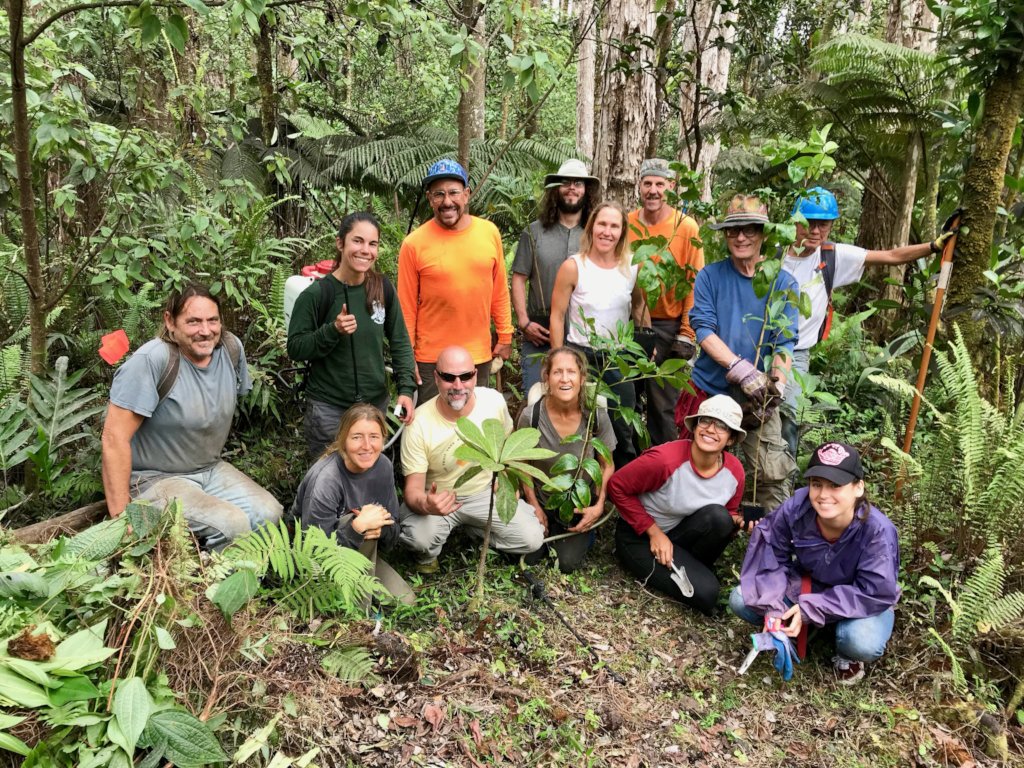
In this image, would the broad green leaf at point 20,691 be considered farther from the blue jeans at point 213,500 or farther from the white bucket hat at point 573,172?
the white bucket hat at point 573,172

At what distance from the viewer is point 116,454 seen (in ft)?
12.2

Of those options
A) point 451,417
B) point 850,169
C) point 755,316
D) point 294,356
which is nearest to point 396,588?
point 451,417

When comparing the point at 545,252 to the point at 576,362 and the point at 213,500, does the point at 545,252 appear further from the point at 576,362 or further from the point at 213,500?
the point at 213,500

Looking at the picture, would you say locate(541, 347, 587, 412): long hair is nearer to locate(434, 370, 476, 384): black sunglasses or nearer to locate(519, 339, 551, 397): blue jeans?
locate(434, 370, 476, 384): black sunglasses

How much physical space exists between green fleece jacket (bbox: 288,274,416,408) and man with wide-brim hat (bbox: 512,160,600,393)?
3.15 ft

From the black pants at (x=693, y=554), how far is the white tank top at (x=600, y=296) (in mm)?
1317

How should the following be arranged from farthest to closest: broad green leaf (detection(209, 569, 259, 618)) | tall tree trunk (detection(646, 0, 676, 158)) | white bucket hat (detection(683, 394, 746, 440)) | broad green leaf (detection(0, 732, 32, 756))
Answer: tall tree trunk (detection(646, 0, 676, 158))
white bucket hat (detection(683, 394, 746, 440))
broad green leaf (detection(209, 569, 259, 618))
broad green leaf (detection(0, 732, 32, 756))

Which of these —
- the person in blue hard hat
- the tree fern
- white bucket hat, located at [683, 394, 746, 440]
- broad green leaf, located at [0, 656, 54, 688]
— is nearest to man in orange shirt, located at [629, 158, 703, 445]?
the person in blue hard hat

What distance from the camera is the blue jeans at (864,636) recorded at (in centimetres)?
358

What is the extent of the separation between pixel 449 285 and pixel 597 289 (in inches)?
38.2

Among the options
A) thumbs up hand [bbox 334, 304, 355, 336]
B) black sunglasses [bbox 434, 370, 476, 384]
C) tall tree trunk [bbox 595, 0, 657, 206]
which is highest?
tall tree trunk [bbox 595, 0, 657, 206]

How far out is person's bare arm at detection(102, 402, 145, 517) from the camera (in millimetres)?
3711

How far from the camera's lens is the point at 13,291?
519 cm

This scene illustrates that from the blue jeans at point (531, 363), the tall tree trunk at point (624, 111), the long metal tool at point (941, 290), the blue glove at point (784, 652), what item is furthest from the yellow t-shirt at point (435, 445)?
the tall tree trunk at point (624, 111)
